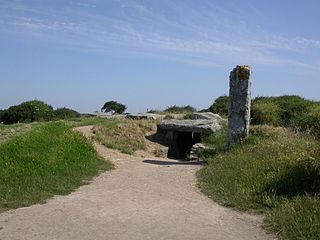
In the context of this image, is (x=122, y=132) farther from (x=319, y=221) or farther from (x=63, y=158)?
(x=319, y=221)

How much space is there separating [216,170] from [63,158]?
12.2ft

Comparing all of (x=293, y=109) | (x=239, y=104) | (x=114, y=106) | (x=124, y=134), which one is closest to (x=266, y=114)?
(x=293, y=109)

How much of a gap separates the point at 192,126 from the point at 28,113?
8.12 meters

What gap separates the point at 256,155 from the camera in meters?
11.9

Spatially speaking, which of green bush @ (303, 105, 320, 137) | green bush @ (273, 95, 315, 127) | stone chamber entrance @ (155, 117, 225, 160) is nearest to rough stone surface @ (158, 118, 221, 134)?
stone chamber entrance @ (155, 117, 225, 160)

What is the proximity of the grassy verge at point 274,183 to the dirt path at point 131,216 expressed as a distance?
0.35m

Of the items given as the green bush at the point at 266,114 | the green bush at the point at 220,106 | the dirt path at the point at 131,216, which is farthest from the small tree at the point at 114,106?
the dirt path at the point at 131,216

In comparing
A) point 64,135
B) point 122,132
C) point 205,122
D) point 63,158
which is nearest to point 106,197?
point 63,158

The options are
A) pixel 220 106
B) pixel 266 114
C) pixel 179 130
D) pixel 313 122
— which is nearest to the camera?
pixel 313 122

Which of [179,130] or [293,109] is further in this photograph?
[293,109]

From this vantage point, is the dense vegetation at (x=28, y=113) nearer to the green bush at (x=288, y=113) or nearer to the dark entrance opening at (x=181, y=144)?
the dark entrance opening at (x=181, y=144)

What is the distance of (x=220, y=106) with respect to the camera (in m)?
25.8

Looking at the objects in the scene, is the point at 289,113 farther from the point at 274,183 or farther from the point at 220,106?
the point at 274,183

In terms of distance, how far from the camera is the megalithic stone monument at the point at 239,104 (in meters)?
14.6
